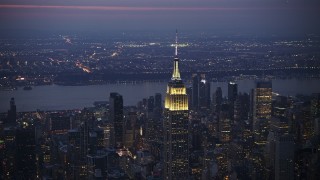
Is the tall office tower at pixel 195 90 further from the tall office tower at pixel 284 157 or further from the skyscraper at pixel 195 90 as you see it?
the tall office tower at pixel 284 157

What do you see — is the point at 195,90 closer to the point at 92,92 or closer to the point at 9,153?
the point at 92,92

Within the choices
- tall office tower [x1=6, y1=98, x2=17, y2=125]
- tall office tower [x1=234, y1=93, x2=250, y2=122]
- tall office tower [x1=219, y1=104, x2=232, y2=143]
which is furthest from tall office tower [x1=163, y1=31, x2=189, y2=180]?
tall office tower [x1=6, y1=98, x2=17, y2=125]

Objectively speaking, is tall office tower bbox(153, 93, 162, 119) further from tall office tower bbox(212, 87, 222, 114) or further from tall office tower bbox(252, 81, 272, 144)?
tall office tower bbox(252, 81, 272, 144)

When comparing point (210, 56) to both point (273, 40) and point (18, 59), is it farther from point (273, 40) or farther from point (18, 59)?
point (18, 59)

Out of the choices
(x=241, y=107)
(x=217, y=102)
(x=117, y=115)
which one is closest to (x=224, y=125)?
(x=241, y=107)

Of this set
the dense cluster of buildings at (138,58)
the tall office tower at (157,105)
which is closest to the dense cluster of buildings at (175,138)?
the tall office tower at (157,105)

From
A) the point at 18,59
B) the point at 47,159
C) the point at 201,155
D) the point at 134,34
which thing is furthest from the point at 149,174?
the point at 18,59
